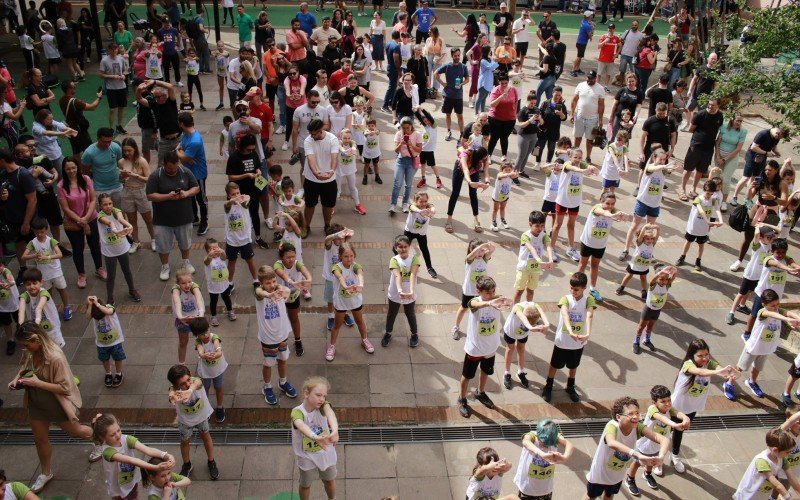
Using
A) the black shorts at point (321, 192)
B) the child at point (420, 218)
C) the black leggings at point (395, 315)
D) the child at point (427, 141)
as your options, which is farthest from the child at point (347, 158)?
the black leggings at point (395, 315)

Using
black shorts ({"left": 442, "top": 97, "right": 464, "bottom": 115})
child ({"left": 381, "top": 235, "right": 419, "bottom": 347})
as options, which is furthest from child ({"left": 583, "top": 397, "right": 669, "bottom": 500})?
black shorts ({"left": 442, "top": 97, "right": 464, "bottom": 115})

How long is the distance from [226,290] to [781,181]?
28.1 feet

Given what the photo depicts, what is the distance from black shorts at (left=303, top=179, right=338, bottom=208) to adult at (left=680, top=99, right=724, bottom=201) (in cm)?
685

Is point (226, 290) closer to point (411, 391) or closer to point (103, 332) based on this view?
point (103, 332)

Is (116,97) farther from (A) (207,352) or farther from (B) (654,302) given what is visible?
(B) (654,302)

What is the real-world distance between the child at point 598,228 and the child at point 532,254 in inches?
32.4

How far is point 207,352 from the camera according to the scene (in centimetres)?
681

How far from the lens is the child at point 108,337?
7309 mm

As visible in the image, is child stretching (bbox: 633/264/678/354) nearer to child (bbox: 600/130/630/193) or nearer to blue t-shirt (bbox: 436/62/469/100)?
child (bbox: 600/130/630/193)

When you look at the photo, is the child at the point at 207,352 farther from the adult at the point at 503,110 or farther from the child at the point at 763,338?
the adult at the point at 503,110

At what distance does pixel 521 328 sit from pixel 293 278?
9.24 ft

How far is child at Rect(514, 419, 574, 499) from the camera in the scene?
5.83 metres

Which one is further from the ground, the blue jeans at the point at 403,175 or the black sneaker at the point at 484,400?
the blue jeans at the point at 403,175

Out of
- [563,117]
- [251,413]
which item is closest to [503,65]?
[563,117]
